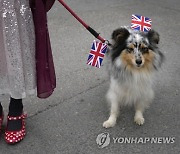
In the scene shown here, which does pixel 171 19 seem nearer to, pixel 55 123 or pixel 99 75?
pixel 99 75

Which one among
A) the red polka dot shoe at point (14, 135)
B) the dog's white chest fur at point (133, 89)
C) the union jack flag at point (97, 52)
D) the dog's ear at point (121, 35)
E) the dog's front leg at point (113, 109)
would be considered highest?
the dog's ear at point (121, 35)

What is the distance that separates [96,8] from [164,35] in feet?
6.38

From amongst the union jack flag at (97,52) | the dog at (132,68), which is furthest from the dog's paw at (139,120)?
the union jack flag at (97,52)

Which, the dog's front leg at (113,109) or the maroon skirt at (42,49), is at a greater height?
the maroon skirt at (42,49)

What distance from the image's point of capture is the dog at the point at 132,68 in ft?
8.49

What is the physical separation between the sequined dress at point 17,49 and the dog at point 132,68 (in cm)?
77

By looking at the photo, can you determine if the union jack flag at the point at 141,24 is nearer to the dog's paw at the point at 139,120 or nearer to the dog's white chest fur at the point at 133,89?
the dog's white chest fur at the point at 133,89

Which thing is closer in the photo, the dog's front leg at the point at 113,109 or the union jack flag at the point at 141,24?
the union jack flag at the point at 141,24

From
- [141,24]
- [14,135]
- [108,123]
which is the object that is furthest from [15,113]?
[141,24]

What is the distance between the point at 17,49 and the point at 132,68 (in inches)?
40.9

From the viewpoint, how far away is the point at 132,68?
2.70m

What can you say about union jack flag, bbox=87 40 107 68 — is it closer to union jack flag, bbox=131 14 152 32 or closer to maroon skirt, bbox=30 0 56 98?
union jack flag, bbox=131 14 152 32

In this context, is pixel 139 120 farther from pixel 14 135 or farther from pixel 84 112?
pixel 14 135

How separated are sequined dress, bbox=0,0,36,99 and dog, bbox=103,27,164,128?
77cm
